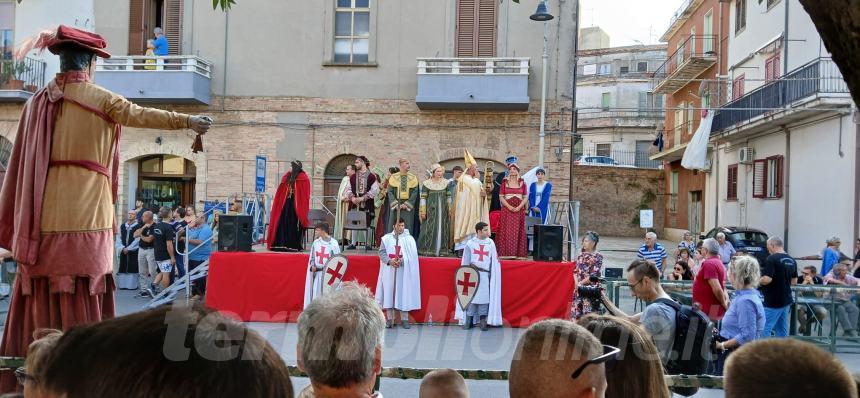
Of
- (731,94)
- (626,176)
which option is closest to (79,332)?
(731,94)

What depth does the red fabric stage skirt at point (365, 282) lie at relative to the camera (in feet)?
41.5

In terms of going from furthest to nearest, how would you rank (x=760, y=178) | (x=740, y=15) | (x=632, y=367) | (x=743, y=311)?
(x=740, y=15) → (x=760, y=178) → (x=743, y=311) → (x=632, y=367)

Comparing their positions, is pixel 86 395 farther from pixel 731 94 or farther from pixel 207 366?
pixel 731 94

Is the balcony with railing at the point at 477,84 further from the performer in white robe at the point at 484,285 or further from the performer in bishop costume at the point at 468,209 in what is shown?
the performer in white robe at the point at 484,285

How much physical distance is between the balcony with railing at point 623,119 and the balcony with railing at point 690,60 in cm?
1443

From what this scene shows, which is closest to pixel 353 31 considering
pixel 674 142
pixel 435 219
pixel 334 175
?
pixel 334 175

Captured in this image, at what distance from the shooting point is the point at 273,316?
12836mm

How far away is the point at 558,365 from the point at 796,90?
21.5 metres

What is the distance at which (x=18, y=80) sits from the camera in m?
22.0

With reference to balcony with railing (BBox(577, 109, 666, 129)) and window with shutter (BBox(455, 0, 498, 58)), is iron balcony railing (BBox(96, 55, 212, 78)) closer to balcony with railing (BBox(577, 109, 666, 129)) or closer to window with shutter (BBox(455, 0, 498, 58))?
window with shutter (BBox(455, 0, 498, 58))

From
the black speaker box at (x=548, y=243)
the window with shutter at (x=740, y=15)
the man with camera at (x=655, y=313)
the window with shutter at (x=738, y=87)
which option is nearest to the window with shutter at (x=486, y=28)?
the black speaker box at (x=548, y=243)

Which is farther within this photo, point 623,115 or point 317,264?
point 623,115

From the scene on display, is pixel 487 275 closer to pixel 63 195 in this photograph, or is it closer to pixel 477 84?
pixel 477 84

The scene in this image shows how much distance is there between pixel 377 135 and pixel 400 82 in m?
1.61
